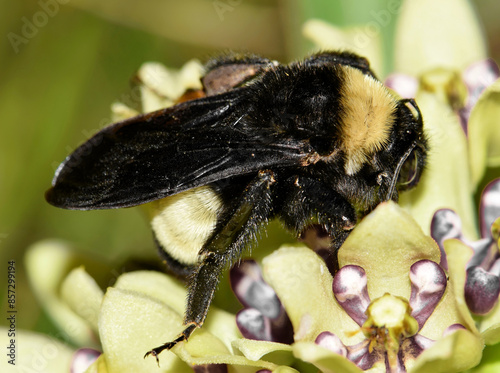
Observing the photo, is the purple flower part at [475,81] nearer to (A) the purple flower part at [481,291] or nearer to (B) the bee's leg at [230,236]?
(A) the purple flower part at [481,291]

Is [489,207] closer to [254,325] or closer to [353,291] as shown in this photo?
[353,291]

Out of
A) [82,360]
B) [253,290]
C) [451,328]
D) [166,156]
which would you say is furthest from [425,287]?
[82,360]

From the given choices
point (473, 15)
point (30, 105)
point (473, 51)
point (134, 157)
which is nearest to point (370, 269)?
point (134, 157)

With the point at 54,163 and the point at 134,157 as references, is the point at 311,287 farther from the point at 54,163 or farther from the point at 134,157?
the point at 54,163

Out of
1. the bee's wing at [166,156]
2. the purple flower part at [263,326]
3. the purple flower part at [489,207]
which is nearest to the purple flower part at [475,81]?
the purple flower part at [489,207]

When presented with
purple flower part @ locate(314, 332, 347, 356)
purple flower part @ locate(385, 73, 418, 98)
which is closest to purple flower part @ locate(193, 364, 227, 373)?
purple flower part @ locate(314, 332, 347, 356)

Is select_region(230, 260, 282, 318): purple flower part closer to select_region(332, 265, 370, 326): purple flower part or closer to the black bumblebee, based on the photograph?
the black bumblebee
